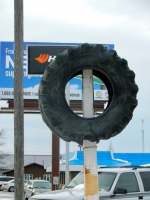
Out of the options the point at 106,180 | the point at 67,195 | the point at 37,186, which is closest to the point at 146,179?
the point at 106,180

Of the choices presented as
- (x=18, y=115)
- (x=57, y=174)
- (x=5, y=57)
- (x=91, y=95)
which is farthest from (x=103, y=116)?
(x=5, y=57)

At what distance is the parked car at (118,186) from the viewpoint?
12320 mm

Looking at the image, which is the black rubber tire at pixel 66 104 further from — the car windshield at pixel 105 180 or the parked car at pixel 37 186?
the parked car at pixel 37 186

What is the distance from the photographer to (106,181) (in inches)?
504

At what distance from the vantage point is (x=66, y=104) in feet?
18.8

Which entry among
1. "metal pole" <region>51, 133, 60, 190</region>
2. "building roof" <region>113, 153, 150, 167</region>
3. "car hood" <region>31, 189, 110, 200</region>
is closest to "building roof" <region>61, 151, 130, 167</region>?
"building roof" <region>113, 153, 150, 167</region>

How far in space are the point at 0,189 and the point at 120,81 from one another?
52797 millimetres

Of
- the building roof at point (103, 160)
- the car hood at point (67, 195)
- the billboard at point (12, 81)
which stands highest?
the billboard at point (12, 81)

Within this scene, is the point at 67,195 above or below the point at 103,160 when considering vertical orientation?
above

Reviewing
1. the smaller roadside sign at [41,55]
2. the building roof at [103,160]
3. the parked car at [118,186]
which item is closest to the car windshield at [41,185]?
the building roof at [103,160]

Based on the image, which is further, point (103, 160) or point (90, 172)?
point (103, 160)

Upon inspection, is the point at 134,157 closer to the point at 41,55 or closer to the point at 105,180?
the point at 41,55

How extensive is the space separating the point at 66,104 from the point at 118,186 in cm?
729

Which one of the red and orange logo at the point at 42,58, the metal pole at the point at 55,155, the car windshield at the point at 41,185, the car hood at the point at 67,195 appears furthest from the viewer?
the car windshield at the point at 41,185
